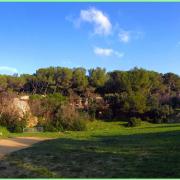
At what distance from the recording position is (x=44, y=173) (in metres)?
9.48

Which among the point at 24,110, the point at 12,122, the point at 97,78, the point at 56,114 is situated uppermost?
the point at 97,78

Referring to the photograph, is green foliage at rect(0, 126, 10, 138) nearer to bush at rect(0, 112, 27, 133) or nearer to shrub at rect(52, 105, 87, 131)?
bush at rect(0, 112, 27, 133)

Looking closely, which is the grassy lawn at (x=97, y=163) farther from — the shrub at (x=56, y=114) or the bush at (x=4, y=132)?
the shrub at (x=56, y=114)

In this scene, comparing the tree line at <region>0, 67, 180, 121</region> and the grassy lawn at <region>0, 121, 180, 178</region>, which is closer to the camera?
the grassy lawn at <region>0, 121, 180, 178</region>

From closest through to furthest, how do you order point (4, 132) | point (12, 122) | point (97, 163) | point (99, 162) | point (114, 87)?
point (97, 163), point (99, 162), point (4, 132), point (12, 122), point (114, 87)

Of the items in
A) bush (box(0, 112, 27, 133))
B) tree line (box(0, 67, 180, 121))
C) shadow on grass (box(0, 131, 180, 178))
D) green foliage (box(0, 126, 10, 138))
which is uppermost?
tree line (box(0, 67, 180, 121))

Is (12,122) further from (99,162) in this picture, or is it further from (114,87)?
(99,162)

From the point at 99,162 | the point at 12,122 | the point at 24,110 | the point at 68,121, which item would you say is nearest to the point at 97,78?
the point at 24,110

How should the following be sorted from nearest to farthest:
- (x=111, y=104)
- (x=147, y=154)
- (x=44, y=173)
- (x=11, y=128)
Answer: (x=44, y=173) < (x=147, y=154) < (x=11, y=128) < (x=111, y=104)

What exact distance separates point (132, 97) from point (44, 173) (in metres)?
30.9

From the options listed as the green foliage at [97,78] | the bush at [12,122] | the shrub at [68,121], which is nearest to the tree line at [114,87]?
the green foliage at [97,78]

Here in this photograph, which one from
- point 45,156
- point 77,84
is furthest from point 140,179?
point 77,84

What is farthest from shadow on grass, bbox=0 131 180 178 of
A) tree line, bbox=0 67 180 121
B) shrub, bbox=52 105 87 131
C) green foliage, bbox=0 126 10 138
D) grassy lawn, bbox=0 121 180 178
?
tree line, bbox=0 67 180 121

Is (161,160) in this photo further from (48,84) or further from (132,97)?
(48,84)
